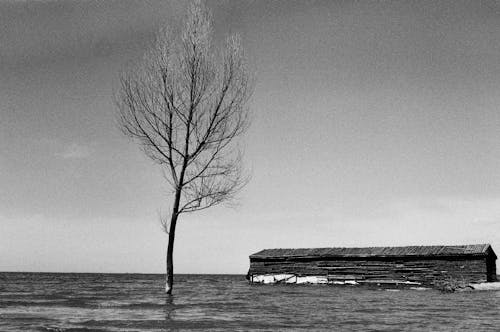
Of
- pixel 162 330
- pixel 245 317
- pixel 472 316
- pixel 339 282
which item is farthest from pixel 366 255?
pixel 162 330

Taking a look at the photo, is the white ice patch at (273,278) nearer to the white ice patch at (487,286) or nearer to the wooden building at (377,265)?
the wooden building at (377,265)

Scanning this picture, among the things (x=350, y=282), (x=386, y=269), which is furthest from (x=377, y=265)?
(x=350, y=282)

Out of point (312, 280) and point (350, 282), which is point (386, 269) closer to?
point (350, 282)

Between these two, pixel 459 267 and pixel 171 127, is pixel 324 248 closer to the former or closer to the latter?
pixel 459 267

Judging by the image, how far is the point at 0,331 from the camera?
11625 mm

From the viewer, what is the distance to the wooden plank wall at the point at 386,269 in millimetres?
42312

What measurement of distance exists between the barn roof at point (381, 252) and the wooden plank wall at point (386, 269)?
1.93ft

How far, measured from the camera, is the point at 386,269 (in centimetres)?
4575

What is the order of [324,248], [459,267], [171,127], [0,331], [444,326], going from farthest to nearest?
[324,248]
[459,267]
[171,127]
[444,326]
[0,331]

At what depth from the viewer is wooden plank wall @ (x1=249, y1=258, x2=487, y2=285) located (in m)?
42.3

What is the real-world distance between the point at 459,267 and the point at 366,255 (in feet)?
26.3

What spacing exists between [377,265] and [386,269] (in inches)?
34.2

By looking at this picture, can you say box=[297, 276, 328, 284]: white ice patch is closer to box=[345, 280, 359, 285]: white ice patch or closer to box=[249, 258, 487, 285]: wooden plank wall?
box=[249, 258, 487, 285]: wooden plank wall

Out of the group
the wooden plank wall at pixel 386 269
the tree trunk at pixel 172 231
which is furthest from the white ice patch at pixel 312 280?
the tree trunk at pixel 172 231
